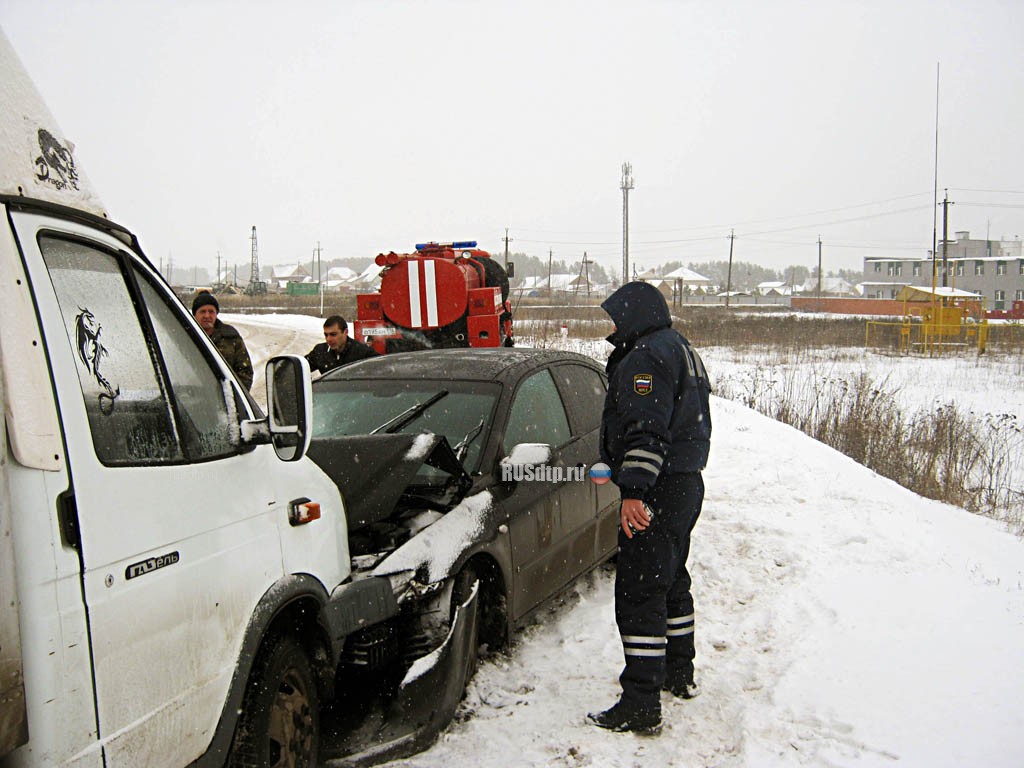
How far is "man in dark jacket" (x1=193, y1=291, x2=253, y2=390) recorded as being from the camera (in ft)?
22.9

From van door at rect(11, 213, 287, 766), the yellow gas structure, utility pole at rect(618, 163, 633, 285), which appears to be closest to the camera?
van door at rect(11, 213, 287, 766)

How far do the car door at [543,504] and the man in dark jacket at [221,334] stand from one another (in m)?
3.16

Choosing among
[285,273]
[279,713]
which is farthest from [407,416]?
[285,273]

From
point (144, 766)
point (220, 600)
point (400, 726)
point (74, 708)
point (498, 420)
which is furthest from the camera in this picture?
point (498, 420)

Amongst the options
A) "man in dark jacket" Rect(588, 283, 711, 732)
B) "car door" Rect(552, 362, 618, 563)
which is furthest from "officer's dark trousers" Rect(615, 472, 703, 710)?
"car door" Rect(552, 362, 618, 563)

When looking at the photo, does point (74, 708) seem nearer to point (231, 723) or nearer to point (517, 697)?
point (231, 723)

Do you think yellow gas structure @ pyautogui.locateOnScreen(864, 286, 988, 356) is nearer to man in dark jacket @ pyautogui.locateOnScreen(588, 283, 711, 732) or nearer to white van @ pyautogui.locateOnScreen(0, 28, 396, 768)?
man in dark jacket @ pyautogui.locateOnScreen(588, 283, 711, 732)

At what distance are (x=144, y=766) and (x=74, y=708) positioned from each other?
0.30m

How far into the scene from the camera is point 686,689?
399cm

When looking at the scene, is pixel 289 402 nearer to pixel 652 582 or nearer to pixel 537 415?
pixel 652 582

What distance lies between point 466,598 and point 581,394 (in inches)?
79.3

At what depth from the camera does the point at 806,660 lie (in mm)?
4246

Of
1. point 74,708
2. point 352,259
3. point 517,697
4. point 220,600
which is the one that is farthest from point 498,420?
point 352,259

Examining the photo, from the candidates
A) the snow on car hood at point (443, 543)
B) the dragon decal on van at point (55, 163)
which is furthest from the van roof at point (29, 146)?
the snow on car hood at point (443, 543)
